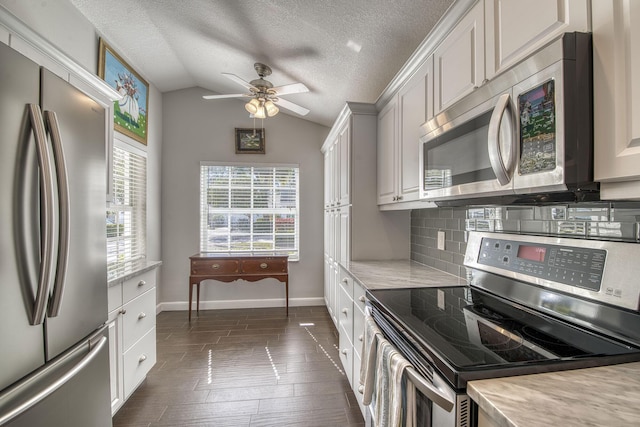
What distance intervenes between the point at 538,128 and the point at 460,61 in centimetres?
61

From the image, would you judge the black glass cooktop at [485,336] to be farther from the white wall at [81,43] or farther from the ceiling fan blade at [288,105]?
the white wall at [81,43]

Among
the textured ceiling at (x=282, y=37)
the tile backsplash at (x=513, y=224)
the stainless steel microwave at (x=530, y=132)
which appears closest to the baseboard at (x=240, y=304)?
the tile backsplash at (x=513, y=224)

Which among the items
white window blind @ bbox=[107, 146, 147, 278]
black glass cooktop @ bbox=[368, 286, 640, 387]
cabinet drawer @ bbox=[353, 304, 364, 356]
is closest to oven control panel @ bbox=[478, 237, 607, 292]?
black glass cooktop @ bbox=[368, 286, 640, 387]

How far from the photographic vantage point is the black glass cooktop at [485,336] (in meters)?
0.75

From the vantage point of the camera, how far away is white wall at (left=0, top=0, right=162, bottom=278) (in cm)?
194

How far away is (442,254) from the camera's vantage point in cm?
199

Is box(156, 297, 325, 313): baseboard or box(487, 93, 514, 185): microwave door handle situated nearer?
box(487, 93, 514, 185): microwave door handle

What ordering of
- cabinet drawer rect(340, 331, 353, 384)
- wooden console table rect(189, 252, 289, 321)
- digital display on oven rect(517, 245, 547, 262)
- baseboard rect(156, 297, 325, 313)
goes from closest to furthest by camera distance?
digital display on oven rect(517, 245, 547, 262) < cabinet drawer rect(340, 331, 353, 384) < wooden console table rect(189, 252, 289, 321) < baseboard rect(156, 297, 325, 313)

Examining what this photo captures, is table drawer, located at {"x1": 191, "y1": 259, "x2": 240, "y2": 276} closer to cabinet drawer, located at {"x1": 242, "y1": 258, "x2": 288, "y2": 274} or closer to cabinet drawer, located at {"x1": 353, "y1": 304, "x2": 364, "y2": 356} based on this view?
cabinet drawer, located at {"x1": 242, "y1": 258, "x2": 288, "y2": 274}

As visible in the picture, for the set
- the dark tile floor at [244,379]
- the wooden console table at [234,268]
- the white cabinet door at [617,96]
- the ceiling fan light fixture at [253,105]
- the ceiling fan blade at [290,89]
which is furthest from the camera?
the wooden console table at [234,268]

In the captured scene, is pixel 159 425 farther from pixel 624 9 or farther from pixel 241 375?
pixel 624 9

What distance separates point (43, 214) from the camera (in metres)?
0.95

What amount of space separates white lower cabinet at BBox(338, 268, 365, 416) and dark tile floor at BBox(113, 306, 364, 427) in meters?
0.23

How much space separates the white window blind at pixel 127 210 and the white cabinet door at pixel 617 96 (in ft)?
10.2
